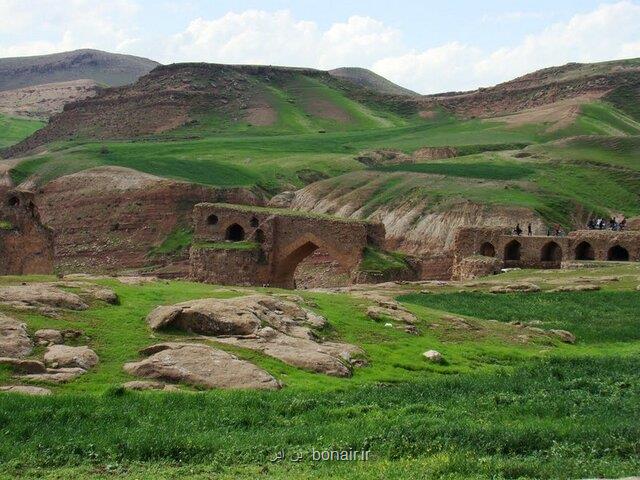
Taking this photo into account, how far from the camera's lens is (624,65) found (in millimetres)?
131375

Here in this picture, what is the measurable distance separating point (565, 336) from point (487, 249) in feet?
84.5

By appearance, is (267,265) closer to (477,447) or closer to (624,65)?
(477,447)

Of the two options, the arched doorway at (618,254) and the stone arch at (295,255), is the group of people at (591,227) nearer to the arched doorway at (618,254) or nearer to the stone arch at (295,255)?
the arched doorway at (618,254)

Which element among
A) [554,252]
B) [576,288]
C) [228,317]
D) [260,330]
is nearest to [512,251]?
[554,252]

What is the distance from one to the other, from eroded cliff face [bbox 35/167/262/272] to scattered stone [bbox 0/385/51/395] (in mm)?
48373

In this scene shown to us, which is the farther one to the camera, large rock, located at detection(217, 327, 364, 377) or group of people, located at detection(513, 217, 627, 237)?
group of people, located at detection(513, 217, 627, 237)

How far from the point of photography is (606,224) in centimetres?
5912

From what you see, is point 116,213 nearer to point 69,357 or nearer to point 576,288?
point 576,288

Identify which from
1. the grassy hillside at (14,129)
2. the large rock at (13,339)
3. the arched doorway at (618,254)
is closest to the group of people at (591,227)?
the arched doorway at (618,254)

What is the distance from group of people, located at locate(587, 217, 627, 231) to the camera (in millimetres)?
54750

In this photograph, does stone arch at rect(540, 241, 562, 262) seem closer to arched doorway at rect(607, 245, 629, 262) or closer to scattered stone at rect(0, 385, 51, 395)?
arched doorway at rect(607, 245, 629, 262)

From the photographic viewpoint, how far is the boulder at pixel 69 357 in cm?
A: 1744

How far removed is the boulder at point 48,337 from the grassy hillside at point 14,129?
140020 millimetres

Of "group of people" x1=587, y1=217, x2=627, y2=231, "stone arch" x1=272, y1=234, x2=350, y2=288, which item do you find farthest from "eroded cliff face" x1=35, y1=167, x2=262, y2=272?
"group of people" x1=587, y1=217, x2=627, y2=231
